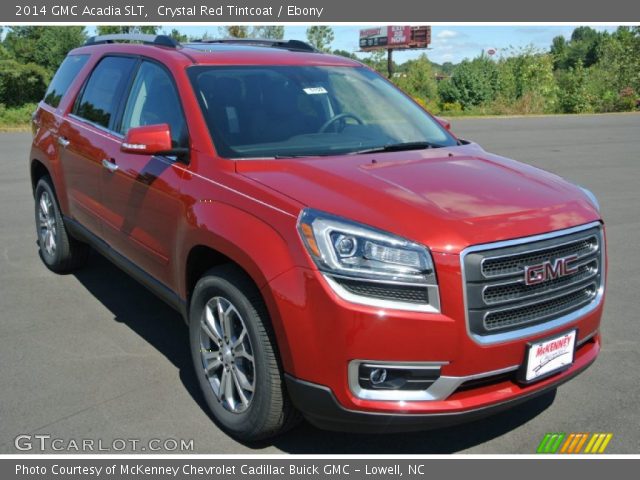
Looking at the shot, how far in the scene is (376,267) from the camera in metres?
2.83

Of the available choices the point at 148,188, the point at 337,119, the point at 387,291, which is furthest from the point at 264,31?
the point at 387,291

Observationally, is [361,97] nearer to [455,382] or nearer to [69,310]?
[455,382]

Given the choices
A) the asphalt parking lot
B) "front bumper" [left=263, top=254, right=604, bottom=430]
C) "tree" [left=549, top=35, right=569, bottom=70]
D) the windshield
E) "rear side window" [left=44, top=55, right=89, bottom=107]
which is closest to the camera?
"front bumper" [left=263, top=254, right=604, bottom=430]

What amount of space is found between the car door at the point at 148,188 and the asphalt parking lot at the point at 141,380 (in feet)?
2.08

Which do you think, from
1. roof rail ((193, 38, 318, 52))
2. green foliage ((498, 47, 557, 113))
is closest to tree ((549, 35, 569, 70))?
green foliage ((498, 47, 557, 113))

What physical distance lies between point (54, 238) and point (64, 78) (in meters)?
1.43

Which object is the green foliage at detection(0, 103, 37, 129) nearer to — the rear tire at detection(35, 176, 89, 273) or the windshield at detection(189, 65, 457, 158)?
the rear tire at detection(35, 176, 89, 273)

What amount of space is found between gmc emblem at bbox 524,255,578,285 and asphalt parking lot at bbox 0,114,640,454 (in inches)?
37.1

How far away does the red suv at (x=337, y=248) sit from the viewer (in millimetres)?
2814

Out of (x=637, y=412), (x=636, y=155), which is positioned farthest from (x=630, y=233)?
(x=636, y=155)

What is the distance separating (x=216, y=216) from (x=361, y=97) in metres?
1.69

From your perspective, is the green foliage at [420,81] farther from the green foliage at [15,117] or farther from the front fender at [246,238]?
the front fender at [246,238]

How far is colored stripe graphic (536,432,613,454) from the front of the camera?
3.40 meters
